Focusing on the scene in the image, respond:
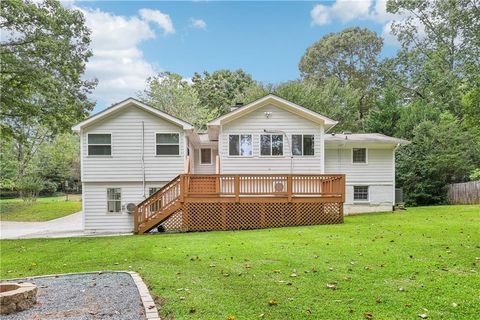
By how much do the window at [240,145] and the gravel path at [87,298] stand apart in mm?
11213

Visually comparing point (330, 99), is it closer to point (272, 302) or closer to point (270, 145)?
point (270, 145)

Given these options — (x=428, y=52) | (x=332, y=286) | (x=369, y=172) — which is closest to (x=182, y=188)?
(x=332, y=286)

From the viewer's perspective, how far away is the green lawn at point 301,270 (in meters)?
4.41

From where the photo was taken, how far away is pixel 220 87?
4612 cm

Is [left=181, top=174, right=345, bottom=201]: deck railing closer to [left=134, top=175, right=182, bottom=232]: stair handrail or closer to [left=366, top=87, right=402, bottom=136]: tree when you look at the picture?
[left=134, top=175, right=182, bottom=232]: stair handrail

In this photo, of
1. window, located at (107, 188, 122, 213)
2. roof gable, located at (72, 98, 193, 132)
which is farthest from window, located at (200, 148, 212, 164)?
window, located at (107, 188, 122, 213)

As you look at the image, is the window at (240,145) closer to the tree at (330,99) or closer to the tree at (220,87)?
the tree at (330,99)

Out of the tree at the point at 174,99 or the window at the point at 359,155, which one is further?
the tree at the point at 174,99

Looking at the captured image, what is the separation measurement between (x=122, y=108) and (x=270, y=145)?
22.9ft

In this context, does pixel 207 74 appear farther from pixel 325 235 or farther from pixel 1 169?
pixel 325 235

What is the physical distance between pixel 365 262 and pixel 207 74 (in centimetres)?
4386

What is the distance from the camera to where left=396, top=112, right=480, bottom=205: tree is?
23109 mm

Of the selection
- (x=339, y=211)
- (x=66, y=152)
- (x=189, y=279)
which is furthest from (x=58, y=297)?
(x=66, y=152)

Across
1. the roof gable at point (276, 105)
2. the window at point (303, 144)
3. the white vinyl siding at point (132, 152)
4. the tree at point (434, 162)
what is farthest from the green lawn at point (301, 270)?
the tree at point (434, 162)
